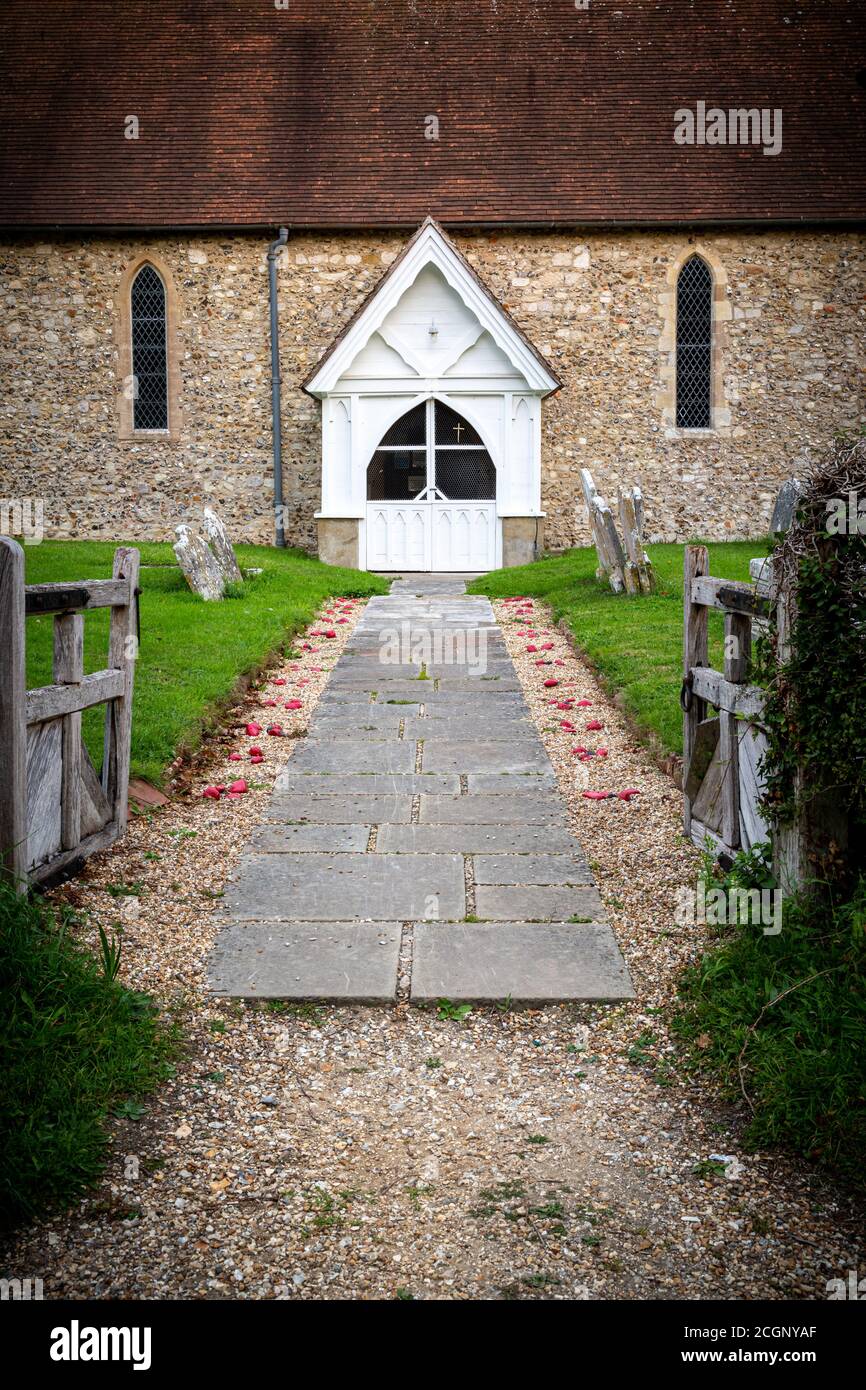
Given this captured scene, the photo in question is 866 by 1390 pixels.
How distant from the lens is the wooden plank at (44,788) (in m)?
4.55

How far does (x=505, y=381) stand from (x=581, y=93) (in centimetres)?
677

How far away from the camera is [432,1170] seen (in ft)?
10.2

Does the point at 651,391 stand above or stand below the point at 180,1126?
above

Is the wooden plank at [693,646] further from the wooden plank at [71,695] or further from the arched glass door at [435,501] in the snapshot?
the arched glass door at [435,501]

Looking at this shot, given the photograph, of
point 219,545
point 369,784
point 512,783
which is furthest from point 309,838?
point 219,545

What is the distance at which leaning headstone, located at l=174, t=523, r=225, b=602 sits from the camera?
12.2 metres

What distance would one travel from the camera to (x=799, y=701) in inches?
149

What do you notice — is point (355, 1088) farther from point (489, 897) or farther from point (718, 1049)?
point (489, 897)

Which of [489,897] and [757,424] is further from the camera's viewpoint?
[757,424]

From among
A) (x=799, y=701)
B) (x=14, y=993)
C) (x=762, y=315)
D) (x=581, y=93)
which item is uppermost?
(x=581, y=93)

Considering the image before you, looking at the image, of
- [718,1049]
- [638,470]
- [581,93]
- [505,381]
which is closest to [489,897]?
[718,1049]
